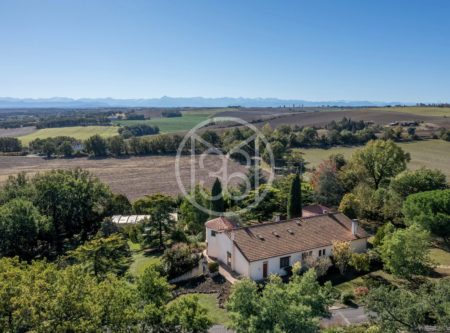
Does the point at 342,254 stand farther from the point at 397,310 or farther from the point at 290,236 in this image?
the point at 397,310

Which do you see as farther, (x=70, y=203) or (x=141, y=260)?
(x=70, y=203)

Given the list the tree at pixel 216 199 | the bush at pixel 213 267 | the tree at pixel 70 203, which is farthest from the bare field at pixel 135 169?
the bush at pixel 213 267

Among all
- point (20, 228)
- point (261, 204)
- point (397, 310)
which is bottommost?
point (20, 228)

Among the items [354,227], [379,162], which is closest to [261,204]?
[354,227]

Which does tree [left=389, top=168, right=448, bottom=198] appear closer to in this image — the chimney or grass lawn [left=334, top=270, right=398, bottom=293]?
A: the chimney

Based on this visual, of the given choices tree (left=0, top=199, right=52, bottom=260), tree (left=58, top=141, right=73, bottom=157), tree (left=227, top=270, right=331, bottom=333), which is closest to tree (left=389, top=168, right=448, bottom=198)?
tree (left=227, top=270, right=331, bottom=333)

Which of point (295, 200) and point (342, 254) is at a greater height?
point (295, 200)
